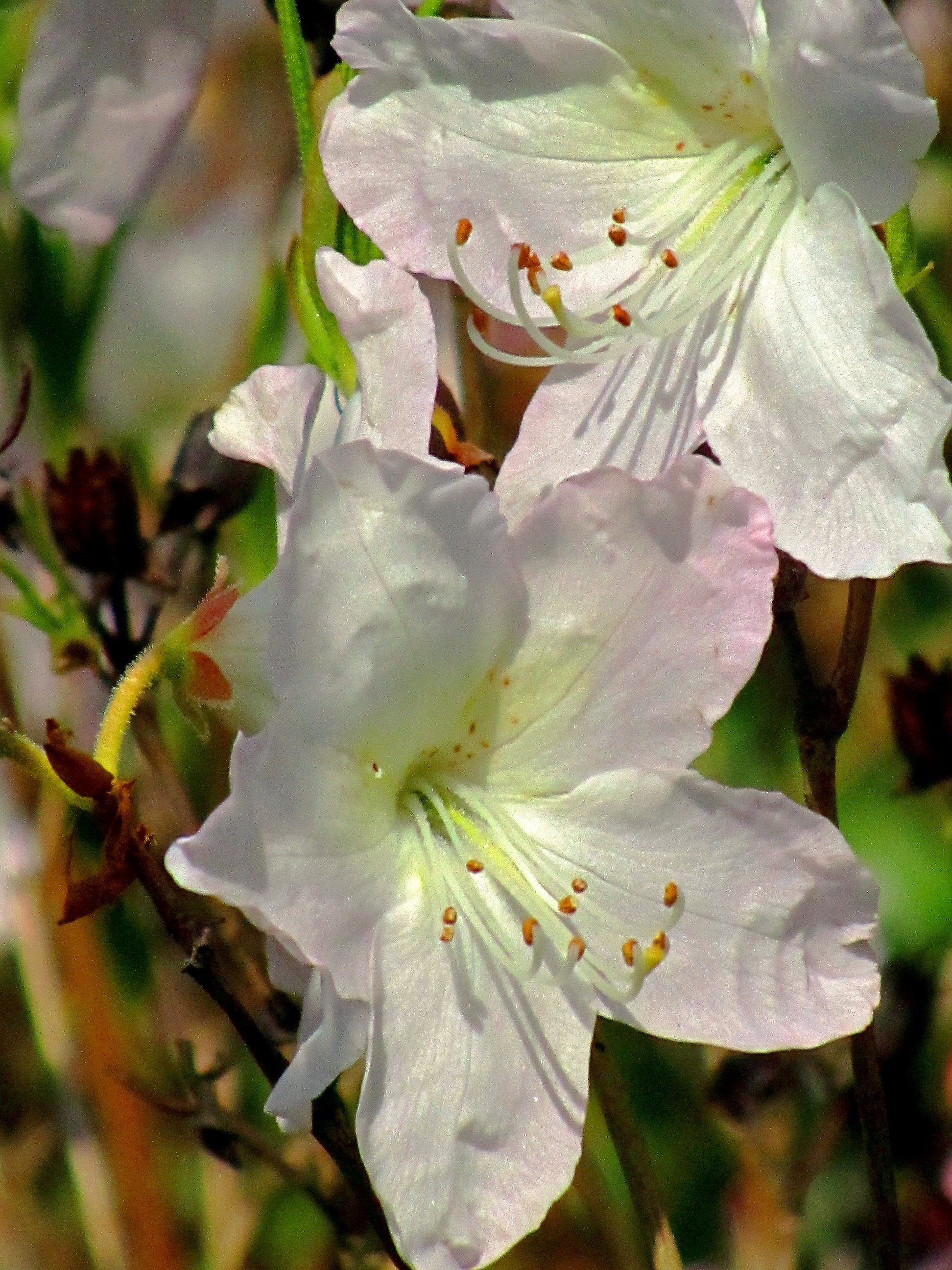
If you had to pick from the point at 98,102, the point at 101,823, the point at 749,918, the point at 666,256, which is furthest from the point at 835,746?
the point at 98,102

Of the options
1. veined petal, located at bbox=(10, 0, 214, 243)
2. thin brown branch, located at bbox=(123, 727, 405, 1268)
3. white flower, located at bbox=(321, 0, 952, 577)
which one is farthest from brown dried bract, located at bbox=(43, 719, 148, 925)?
veined petal, located at bbox=(10, 0, 214, 243)

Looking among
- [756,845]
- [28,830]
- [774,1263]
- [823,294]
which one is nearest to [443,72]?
[823,294]

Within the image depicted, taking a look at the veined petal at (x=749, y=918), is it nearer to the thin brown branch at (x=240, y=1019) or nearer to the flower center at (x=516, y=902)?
the flower center at (x=516, y=902)

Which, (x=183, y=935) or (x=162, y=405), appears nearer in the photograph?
(x=183, y=935)

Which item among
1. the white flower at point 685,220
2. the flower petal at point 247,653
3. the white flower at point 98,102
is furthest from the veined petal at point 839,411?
→ the white flower at point 98,102

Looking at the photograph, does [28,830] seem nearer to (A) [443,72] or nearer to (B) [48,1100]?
(B) [48,1100]

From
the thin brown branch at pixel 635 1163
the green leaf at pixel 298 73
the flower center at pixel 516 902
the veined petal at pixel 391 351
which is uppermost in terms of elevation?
the green leaf at pixel 298 73

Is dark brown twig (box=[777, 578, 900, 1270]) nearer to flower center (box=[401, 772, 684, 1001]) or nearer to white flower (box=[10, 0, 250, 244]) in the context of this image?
flower center (box=[401, 772, 684, 1001])
